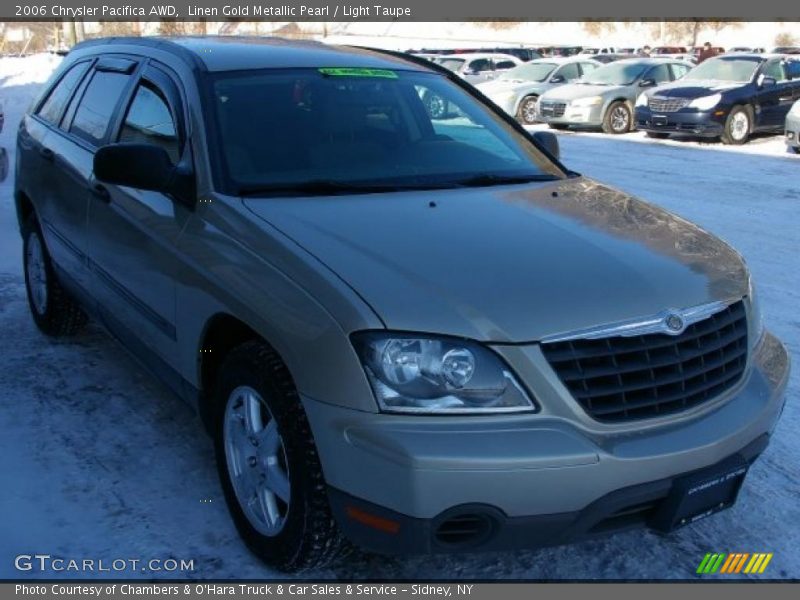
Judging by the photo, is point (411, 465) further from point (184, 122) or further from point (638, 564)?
point (184, 122)

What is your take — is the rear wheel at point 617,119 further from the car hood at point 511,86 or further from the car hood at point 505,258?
the car hood at point 505,258

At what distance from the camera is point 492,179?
3805mm

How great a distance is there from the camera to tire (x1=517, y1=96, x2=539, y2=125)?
64.7 feet

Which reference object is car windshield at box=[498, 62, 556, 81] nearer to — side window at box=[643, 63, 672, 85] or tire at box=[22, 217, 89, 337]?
side window at box=[643, 63, 672, 85]

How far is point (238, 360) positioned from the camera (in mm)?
2982

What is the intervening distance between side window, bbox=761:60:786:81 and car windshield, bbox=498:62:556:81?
5202mm

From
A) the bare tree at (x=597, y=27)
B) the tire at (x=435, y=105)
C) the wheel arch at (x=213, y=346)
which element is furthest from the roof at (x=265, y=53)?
the bare tree at (x=597, y=27)

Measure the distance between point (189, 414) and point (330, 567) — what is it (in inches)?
56.0

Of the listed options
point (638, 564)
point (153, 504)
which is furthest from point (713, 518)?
point (153, 504)

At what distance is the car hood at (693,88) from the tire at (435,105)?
42.5 ft

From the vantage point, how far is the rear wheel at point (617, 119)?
17844 millimetres

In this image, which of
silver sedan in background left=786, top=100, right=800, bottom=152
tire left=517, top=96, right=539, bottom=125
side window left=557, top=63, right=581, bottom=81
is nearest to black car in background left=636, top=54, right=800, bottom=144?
silver sedan in background left=786, top=100, right=800, bottom=152

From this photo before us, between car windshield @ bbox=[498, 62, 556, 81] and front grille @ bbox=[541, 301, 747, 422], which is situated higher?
front grille @ bbox=[541, 301, 747, 422]

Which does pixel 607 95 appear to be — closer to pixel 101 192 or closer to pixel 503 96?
pixel 503 96
